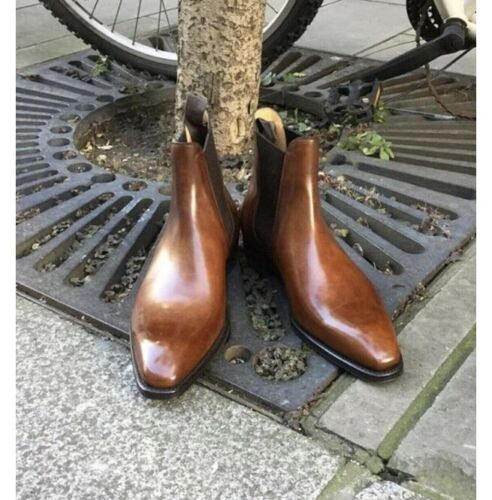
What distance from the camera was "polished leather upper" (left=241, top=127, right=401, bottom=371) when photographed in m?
1.24

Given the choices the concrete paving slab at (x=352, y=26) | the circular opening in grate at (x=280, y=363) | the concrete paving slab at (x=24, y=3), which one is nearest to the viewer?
the circular opening in grate at (x=280, y=363)

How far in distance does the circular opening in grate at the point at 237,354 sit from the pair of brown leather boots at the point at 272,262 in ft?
0.09

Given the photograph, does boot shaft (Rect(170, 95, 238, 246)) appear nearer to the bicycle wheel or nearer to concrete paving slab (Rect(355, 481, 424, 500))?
concrete paving slab (Rect(355, 481, 424, 500))

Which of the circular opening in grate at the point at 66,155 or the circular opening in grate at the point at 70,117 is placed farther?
the circular opening in grate at the point at 70,117

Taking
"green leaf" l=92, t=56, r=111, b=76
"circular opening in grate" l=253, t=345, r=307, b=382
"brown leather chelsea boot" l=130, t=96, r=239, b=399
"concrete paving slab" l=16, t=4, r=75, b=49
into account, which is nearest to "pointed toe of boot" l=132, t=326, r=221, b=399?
"brown leather chelsea boot" l=130, t=96, r=239, b=399

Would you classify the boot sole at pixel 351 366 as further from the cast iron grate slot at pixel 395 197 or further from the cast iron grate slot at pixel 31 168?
the cast iron grate slot at pixel 31 168

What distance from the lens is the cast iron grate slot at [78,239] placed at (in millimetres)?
1593

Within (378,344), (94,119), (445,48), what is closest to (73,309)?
(378,344)

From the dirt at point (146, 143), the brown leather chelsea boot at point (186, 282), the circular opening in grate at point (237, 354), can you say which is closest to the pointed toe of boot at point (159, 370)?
the brown leather chelsea boot at point (186, 282)

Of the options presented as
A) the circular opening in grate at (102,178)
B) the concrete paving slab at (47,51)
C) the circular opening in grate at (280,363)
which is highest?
the circular opening in grate at (280,363)

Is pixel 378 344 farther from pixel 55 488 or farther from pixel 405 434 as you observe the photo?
pixel 55 488

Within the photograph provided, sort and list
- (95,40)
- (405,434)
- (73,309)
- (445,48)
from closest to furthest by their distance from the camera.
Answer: (405,434)
(73,309)
(445,48)
(95,40)

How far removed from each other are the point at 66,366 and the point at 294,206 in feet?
1.59

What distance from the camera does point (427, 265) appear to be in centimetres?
154
